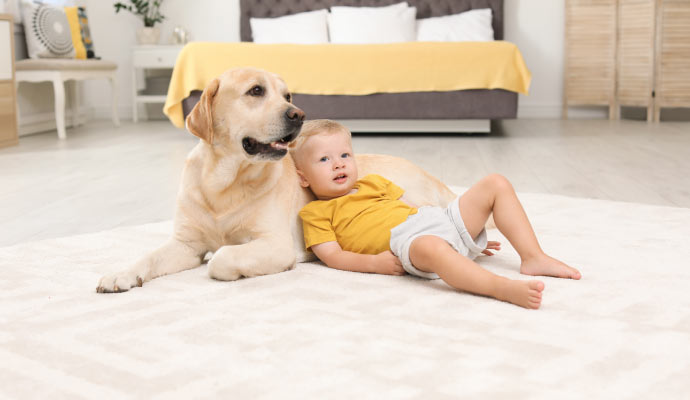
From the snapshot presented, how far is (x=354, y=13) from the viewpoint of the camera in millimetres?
5996

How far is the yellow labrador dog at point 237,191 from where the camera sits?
59.9 inches

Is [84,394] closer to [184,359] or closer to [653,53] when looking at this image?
[184,359]

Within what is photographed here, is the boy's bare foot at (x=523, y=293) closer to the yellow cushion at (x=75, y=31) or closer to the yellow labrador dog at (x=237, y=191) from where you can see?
the yellow labrador dog at (x=237, y=191)

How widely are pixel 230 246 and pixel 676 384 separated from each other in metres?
0.93

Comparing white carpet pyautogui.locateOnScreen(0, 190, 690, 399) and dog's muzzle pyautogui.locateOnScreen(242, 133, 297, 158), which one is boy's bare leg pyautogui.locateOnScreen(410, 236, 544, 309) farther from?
dog's muzzle pyautogui.locateOnScreen(242, 133, 297, 158)

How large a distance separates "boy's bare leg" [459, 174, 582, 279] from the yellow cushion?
4.88m

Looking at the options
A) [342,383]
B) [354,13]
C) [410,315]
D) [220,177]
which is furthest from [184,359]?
[354,13]

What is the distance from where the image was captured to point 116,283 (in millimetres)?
1471

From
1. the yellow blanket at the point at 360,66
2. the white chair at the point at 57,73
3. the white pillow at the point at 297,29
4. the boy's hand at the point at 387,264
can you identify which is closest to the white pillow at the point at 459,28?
the white pillow at the point at 297,29

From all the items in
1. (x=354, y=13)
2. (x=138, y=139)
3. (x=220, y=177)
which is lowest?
(x=138, y=139)

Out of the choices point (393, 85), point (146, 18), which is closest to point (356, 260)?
point (393, 85)

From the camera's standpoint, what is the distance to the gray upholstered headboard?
6078 mm

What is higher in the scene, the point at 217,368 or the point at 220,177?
the point at 220,177

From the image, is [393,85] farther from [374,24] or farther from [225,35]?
[225,35]
